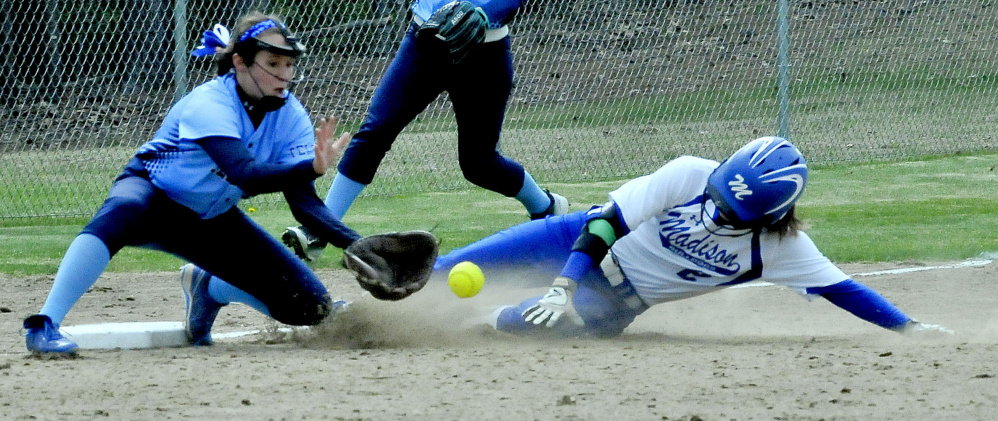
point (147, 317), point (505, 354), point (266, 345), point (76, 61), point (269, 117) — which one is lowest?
point (76, 61)

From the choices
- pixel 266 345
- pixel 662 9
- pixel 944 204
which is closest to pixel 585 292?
pixel 266 345

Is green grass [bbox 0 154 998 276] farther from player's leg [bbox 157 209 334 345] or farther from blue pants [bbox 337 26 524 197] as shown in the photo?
player's leg [bbox 157 209 334 345]

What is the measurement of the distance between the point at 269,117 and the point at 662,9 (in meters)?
8.97

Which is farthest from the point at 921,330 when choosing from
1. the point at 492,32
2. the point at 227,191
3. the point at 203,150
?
the point at 203,150

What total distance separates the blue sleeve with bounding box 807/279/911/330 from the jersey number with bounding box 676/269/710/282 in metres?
0.47

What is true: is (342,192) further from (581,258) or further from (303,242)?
(581,258)

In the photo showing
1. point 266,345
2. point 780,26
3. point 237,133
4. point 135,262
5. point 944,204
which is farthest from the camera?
point 780,26

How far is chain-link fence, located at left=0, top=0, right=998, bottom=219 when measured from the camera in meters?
10.3

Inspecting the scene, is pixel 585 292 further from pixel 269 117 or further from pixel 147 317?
pixel 147 317

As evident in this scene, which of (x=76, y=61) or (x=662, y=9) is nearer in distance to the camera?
(x=76, y=61)

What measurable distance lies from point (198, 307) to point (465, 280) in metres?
1.09

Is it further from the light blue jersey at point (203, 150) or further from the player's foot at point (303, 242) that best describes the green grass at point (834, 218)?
the light blue jersey at point (203, 150)

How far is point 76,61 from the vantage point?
10.2m

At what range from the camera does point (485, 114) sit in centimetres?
602
